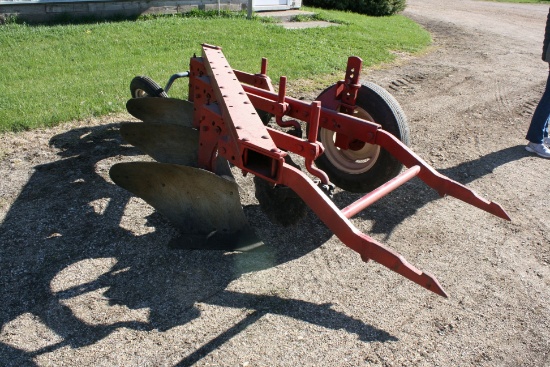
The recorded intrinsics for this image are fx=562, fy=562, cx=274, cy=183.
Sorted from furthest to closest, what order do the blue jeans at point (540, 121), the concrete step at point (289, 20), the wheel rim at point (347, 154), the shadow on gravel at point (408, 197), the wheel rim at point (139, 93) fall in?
the concrete step at point (289, 20) → the blue jeans at point (540, 121) → the wheel rim at point (139, 93) → the wheel rim at point (347, 154) → the shadow on gravel at point (408, 197)

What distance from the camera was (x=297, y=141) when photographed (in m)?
3.52

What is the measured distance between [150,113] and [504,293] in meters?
3.20

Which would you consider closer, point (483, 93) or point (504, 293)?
point (504, 293)

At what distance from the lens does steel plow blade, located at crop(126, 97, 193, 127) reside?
15.7ft

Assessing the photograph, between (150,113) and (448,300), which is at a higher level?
(150,113)

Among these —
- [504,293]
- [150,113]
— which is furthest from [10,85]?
[504,293]

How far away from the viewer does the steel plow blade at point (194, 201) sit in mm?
3583

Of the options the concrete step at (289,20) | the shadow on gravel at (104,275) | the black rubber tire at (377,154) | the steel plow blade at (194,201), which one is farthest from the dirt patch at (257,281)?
the concrete step at (289,20)

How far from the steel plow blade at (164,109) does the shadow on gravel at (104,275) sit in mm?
803

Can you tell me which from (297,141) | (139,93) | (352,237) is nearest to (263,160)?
(297,141)

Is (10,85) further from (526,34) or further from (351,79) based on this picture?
(526,34)

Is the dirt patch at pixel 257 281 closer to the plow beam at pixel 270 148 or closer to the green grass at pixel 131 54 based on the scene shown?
the plow beam at pixel 270 148

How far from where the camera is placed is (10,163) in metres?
4.88

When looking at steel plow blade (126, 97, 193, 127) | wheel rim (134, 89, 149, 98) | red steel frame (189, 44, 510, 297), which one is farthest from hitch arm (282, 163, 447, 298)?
wheel rim (134, 89, 149, 98)
